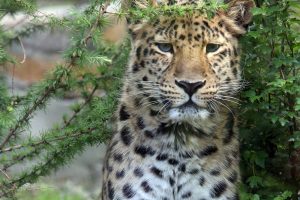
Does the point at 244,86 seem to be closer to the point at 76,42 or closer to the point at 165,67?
the point at 165,67

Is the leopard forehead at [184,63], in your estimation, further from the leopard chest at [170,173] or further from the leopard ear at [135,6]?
the leopard chest at [170,173]

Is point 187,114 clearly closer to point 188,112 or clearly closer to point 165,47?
point 188,112

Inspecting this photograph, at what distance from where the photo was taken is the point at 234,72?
21.2 ft

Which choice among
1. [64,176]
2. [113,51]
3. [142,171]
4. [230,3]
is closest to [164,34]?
[230,3]

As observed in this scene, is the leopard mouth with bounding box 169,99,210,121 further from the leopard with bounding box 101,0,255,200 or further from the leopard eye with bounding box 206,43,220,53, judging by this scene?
the leopard eye with bounding box 206,43,220,53

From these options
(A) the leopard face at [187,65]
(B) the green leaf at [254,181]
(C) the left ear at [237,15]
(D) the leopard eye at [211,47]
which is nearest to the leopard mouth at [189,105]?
(A) the leopard face at [187,65]

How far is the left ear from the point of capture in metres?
6.47

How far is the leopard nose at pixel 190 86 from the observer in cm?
602

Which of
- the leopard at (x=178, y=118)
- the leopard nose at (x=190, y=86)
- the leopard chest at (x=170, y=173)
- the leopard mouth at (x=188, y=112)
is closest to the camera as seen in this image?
the leopard nose at (x=190, y=86)

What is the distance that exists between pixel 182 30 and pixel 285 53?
0.78 m

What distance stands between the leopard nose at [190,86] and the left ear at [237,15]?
621mm

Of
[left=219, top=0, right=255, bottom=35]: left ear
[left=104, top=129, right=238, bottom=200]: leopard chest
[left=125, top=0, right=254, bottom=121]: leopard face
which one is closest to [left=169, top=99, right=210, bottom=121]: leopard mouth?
[left=125, top=0, right=254, bottom=121]: leopard face

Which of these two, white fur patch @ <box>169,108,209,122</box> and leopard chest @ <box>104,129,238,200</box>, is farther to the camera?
leopard chest @ <box>104,129,238,200</box>

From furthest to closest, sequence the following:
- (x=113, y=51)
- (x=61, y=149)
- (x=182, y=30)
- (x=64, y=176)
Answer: (x=64, y=176) < (x=113, y=51) < (x=61, y=149) < (x=182, y=30)
